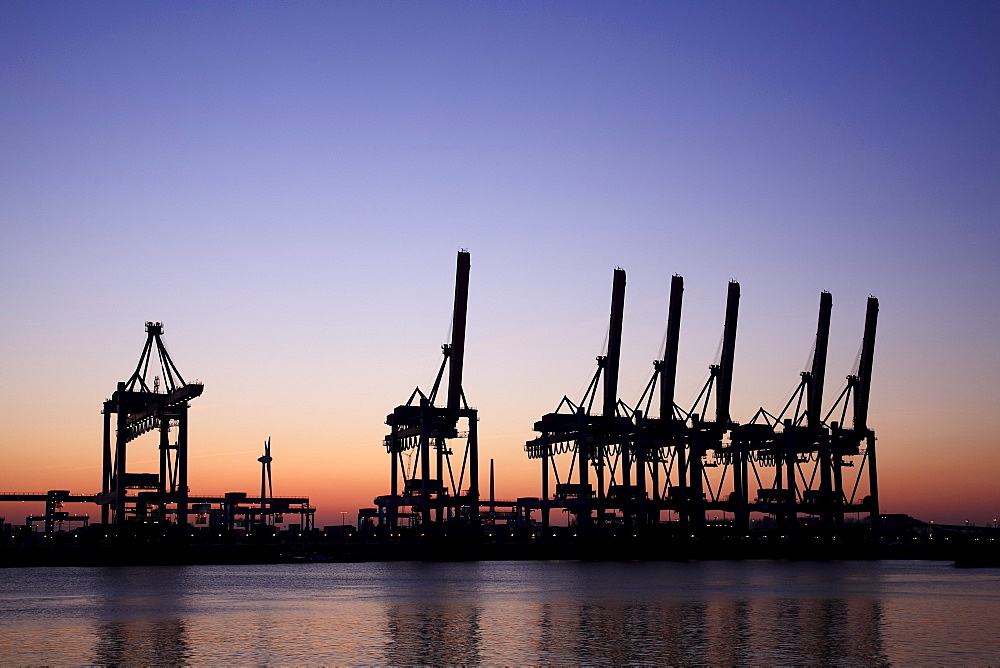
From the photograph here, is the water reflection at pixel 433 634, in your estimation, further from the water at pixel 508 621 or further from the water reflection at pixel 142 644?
the water reflection at pixel 142 644

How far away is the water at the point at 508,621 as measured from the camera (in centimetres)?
3412

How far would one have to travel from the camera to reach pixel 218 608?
2099 inches

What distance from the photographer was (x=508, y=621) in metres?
45.3

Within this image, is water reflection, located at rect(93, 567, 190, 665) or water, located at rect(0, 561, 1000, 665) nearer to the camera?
water, located at rect(0, 561, 1000, 665)

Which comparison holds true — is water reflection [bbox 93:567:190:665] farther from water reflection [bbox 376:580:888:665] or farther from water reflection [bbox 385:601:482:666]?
water reflection [bbox 376:580:888:665]

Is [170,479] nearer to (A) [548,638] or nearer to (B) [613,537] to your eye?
(B) [613,537]

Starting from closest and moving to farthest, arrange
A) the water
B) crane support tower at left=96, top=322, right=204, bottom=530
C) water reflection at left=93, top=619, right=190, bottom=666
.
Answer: water reflection at left=93, top=619, right=190, bottom=666 → the water → crane support tower at left=96, top=322, right=204, bottom=530

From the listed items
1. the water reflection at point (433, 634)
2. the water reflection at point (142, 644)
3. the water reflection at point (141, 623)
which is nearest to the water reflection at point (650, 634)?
the water reflection at point (433, 634)

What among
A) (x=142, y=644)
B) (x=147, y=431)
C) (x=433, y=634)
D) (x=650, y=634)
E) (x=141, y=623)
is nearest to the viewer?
(x=142, y=644)

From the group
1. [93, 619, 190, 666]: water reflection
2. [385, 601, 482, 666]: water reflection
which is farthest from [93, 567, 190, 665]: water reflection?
[385, 601, 482, 666]: water reflection

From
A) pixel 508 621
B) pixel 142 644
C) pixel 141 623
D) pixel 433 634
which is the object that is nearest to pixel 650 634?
pixel 433 634

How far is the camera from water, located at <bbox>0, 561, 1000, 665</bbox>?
34125 millimetres

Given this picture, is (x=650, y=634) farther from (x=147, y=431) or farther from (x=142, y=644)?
(x=147, y=431)

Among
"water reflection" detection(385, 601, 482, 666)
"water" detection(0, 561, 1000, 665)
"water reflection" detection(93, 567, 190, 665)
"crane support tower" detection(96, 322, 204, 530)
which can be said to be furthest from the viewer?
"crane support tower" detection(96, 322, 204, 530)
